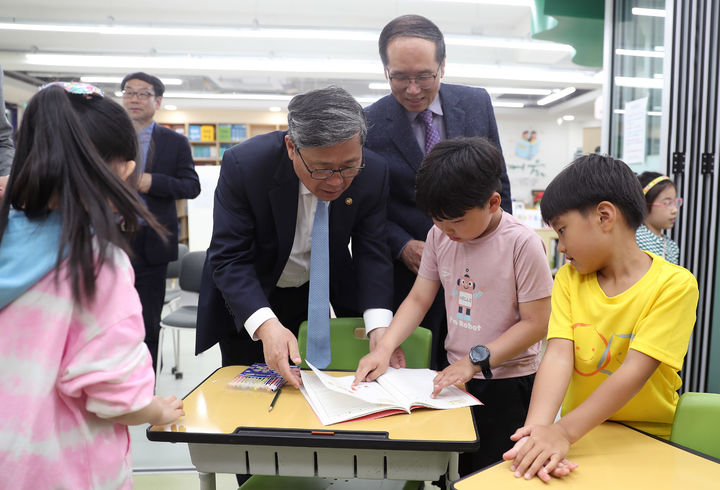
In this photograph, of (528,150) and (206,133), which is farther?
(528,150)

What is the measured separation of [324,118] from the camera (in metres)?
1.30

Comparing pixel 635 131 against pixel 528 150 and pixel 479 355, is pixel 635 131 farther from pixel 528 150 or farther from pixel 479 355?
pixel 528 150

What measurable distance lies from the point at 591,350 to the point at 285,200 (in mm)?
855

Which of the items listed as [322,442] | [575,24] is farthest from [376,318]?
[575,24]

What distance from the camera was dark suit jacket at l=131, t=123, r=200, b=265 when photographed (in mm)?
2654

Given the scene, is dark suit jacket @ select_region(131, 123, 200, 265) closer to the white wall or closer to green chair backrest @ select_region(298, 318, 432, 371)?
green chair backrest @ select_region(298, 318, 432, 371)

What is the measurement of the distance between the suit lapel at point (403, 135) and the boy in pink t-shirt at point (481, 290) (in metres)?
0.34

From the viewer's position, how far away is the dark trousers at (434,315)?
5.87ft

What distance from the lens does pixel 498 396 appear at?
4.80ft

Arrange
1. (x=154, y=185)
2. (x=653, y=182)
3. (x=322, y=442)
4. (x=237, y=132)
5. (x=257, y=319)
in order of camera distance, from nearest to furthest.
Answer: (x=322, y=442) → (x=257, y=319) → (x=154, y=185) → (x=653, y=182) → (x=237, y=132)

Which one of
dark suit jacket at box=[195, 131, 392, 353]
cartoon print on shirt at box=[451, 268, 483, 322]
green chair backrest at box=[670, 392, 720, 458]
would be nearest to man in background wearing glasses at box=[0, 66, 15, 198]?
dark suit jacket at box=[195, 131, 392, 353]

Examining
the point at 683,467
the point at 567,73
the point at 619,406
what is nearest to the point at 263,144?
the point at 619,406

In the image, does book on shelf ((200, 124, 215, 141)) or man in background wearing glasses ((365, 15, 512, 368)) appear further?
book on shelf ((200, 124, 215, 141))

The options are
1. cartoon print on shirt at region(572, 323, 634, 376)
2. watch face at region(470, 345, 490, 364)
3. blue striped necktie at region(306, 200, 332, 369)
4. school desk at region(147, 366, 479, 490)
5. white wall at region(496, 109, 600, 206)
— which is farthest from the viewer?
white wall at region(496, 109, 600, 206)
